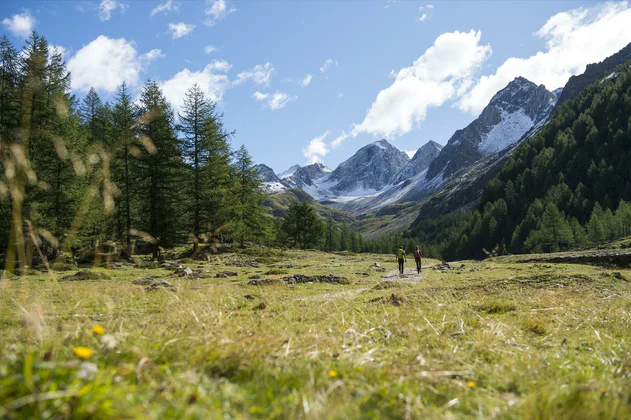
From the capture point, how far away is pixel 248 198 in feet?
Answer: 159

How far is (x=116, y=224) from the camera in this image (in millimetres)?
35375

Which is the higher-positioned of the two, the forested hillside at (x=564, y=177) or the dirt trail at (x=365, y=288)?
the forested hillside at (x=564, y=177)

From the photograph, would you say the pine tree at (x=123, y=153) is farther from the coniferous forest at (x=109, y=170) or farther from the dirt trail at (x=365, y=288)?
the dirt trail at (x=365, y=288)

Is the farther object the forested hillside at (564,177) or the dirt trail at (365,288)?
the forested hillside at (564,177)

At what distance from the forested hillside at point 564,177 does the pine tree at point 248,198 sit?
76.9m

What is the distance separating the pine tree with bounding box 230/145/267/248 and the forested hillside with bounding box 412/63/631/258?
76921mm

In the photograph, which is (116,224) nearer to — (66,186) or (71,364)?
(66,186)

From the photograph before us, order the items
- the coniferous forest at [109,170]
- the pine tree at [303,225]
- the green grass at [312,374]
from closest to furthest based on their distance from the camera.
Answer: the green grass at [312,374] < the coniferous forest at [109,170] < the pine tree at [303,225]

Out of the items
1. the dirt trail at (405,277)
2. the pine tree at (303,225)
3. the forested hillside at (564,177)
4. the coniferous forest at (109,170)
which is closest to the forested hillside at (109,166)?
the coniferous forest at (109,170)

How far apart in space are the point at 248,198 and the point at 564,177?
435 feet

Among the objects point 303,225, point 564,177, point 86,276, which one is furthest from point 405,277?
point 564,177

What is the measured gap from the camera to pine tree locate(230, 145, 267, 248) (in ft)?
142

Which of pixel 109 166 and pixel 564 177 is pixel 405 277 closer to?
pixel 109 166

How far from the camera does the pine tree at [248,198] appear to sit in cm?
4318
